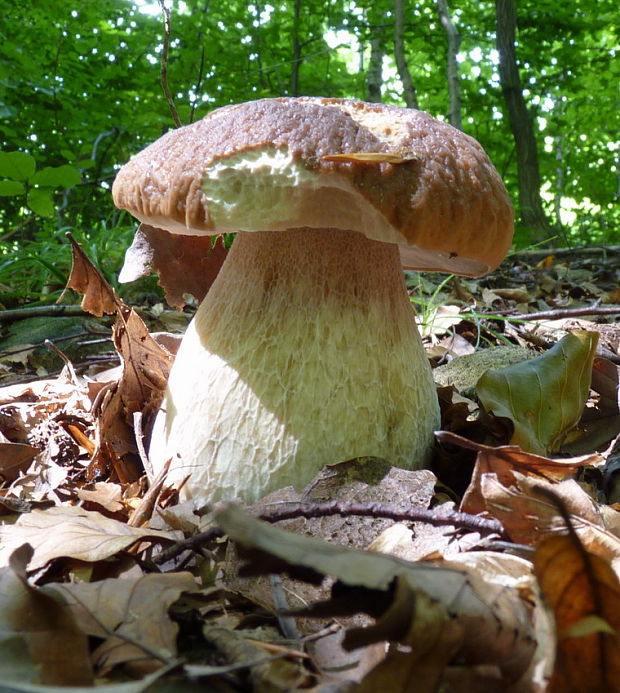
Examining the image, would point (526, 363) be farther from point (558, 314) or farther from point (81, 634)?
point (81, 634)

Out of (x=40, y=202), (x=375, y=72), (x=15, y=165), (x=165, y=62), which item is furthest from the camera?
(x=375, y=72)

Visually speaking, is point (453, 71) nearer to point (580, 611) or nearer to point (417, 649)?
point (580, 611)

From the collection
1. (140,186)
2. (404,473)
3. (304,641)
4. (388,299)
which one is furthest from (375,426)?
(140,186)

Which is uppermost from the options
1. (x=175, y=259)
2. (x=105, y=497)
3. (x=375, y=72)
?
(x=375, y=72)

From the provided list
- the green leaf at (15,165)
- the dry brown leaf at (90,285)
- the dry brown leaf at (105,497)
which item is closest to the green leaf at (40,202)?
the green leaf at (15,165)

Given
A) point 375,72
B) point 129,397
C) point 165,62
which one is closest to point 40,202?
point 165,62

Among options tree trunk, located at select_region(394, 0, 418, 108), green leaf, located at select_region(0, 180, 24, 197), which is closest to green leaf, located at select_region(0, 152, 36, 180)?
green leaf, located at select_region(0, 180, 24, 197)

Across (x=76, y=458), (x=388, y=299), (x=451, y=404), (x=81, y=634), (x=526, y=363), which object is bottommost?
(x=76, y=458)
